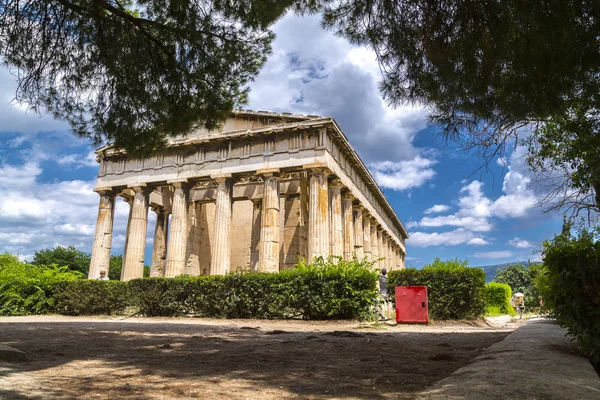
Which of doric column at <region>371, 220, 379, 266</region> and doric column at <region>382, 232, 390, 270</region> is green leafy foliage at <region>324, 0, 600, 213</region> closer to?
doric column at <region>371, 220, 379, 266</region>

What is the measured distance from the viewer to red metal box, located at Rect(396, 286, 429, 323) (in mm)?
14234

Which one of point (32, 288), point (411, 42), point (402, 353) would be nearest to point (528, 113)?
point (411, 42)

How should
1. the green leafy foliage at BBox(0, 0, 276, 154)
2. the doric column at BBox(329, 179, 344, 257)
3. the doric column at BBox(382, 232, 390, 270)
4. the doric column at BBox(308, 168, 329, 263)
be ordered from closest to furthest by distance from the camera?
the green leafy foliage at BBox(0, 0, 276, 154)
the doric column at BBox(308, 168, 329, 263)
the doric column at BBox(329, 179, 344, 257)
the doric column at BBox(382, 232, 390, 270)

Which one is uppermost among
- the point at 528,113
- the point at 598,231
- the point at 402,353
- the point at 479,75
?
the point at 479,75

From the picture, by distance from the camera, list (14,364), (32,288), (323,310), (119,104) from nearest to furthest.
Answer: (14,364) → (119,104) → (323,310) → (32,288)

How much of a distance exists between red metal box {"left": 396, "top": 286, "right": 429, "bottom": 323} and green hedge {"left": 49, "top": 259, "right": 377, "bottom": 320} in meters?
0.92

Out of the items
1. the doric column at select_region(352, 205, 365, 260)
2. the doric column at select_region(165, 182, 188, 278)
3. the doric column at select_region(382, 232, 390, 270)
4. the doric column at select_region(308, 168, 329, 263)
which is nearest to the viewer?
the doric column at select_region(308, 168, 329, 263)

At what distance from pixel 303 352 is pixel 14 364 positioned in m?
3.75

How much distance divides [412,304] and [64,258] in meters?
51.8

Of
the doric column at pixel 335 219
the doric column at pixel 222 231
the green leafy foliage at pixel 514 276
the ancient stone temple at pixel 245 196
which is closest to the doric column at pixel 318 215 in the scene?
the ancient stone temple at pixel 245 196

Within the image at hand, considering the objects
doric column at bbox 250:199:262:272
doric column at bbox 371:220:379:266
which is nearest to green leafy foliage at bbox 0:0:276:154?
doric column at bbox 250:199:262:272

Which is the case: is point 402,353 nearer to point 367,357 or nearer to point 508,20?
point 367,357

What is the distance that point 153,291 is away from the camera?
57.4 feet

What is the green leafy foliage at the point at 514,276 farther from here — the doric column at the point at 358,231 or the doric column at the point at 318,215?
the doric column at the point at 318,215
